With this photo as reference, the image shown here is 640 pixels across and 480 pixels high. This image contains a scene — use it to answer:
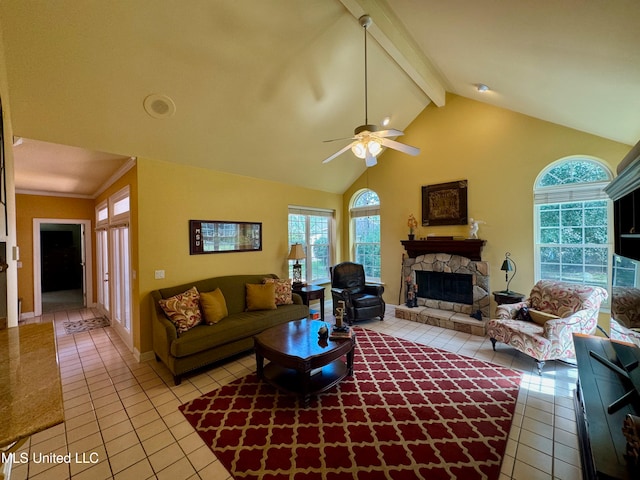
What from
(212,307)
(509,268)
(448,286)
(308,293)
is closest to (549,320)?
(509,268)

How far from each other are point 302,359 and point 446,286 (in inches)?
143

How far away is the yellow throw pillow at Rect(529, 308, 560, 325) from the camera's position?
3238mm

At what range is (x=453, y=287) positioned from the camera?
4906 mm

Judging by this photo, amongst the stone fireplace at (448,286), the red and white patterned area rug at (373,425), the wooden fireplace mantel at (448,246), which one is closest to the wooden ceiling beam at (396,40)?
the wooden fireplace mantel at (448,246)

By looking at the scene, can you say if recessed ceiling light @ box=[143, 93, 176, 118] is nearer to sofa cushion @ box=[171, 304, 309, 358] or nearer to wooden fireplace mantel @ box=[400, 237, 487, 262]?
sofa cushion @ box=[171, 304, 309, 358]

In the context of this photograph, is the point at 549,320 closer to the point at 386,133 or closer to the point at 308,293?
the point at 386,133

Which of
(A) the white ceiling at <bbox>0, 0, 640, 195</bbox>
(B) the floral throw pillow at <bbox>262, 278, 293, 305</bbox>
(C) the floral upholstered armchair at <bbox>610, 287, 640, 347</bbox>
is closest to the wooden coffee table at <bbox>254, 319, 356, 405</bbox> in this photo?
(B) the floral throw pillow at <bbox>262, 278, 293, 305</bbox>

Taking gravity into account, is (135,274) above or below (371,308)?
above

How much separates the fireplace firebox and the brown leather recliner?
3.06 ft

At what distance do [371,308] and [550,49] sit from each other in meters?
3.89

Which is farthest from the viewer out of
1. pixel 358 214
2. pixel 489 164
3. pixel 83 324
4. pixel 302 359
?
pixel 358 214

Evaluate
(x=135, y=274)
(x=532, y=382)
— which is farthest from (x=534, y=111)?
(x=135, y=274)

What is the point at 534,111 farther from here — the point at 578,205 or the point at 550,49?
the point at 550,49

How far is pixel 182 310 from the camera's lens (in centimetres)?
315
